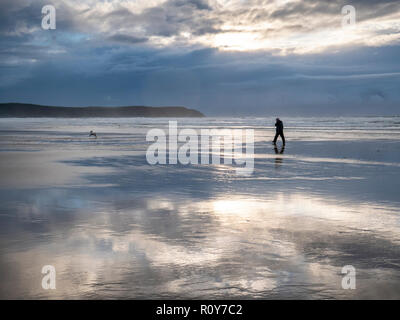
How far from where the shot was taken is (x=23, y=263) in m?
6.04

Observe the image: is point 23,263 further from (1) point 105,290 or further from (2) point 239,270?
(2) point 239,270

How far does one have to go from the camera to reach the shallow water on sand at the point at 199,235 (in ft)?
17.3

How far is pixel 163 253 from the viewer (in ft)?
21.2

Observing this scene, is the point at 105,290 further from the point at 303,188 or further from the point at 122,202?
the point at 303,188

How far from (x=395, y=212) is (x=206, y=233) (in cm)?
429

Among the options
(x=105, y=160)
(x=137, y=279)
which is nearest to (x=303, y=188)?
(x=137, y=279)

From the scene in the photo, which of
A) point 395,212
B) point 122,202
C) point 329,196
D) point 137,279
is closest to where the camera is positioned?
point 137,279

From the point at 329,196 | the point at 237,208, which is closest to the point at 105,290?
the point at 237,208

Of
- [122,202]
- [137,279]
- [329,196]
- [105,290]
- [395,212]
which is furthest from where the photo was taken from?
[329,196]

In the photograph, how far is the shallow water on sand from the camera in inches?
208

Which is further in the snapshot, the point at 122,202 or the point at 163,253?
the point at 122,202

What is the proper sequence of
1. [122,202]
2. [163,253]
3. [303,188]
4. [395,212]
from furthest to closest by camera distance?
[303,188]
[122,202]
[395,212]
[163,253]

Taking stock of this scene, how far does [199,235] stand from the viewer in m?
7.49

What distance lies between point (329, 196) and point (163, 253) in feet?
20.0
